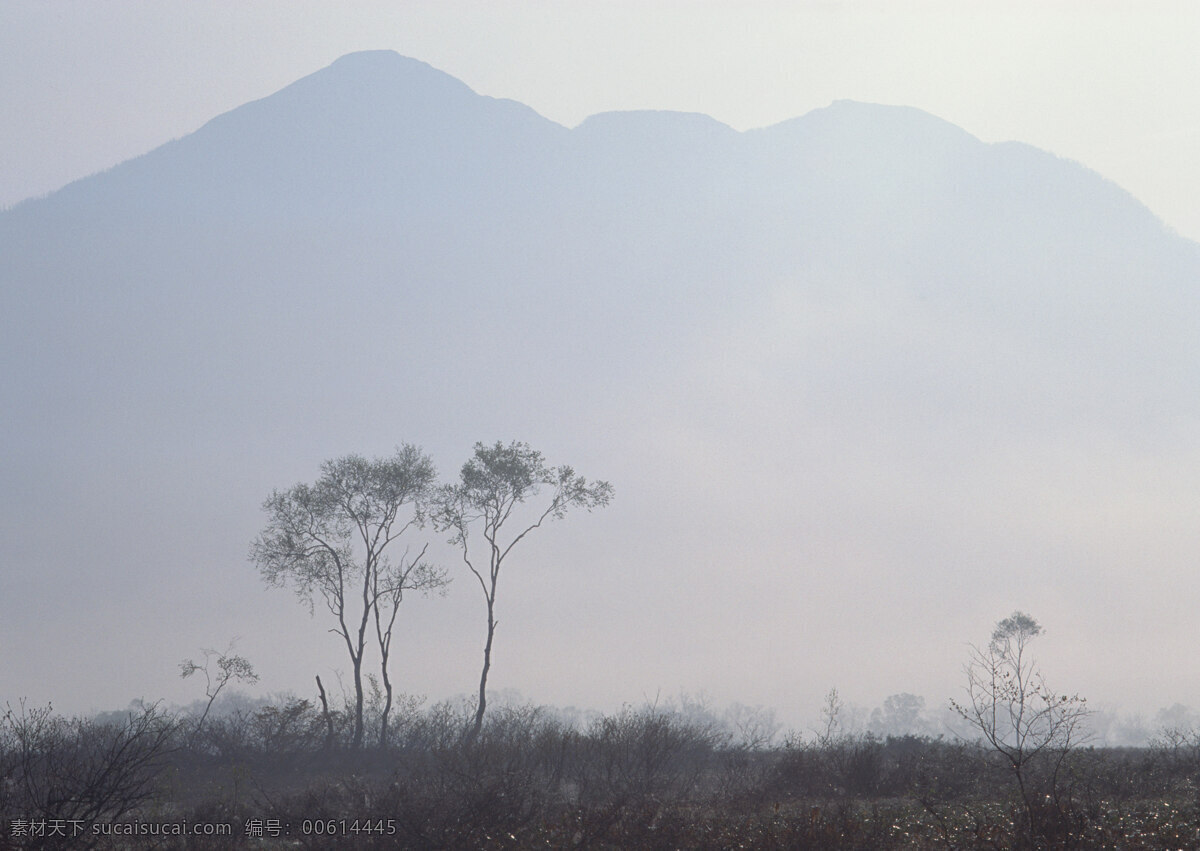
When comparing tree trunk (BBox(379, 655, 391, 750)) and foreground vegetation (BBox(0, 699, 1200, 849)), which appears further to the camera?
tree trunk (BBox(379, 655, 391, 750))

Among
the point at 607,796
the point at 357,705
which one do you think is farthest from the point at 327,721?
the point at 607,796

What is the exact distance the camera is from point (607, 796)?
25016 millimetres

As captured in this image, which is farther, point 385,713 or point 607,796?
point 385,713

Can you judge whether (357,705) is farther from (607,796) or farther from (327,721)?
(607,796)

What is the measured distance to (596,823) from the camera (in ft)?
67.1

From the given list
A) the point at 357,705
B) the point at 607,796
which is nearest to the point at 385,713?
the point at 357,705

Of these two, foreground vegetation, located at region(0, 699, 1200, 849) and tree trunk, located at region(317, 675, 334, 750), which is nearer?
foreground vegetation, located at region(0, 699, 1200, 849)

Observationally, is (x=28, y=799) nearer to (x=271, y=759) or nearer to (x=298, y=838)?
(x=298, y=838)

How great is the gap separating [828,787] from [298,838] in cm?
1565

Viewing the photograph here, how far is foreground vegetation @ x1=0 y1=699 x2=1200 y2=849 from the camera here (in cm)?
1794

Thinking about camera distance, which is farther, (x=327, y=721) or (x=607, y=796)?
(x=327, y=721)

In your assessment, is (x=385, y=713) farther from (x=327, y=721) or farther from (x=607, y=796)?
(x=607, y=796)

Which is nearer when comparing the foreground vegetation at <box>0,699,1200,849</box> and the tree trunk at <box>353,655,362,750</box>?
the foreground vegetation at <box>0,699,1200,849</box>

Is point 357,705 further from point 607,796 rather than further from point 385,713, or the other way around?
point 607,796
